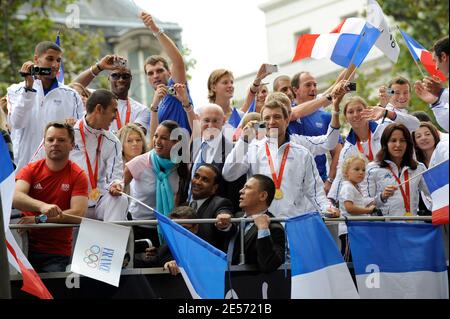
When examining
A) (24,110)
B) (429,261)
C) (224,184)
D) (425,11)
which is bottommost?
(429,261)

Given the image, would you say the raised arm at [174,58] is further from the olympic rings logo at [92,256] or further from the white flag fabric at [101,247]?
the olympic rings logo at [92,256]

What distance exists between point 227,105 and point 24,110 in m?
2.32

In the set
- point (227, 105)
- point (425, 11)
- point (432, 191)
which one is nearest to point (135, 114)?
point (227, 105)

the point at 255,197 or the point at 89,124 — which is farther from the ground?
the point at 89,124

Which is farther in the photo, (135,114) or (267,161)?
(135,114)

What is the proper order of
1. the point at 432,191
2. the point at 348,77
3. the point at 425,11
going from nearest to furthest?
the point at 432,191 < the point at 348,77 < the point at 425,11

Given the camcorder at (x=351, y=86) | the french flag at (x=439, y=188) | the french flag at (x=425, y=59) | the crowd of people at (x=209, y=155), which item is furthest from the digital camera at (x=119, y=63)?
the french flag at (x=439, y=188)

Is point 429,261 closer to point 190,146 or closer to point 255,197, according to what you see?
point 255,197

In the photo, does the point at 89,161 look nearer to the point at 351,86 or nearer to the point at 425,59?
the point at 351,86

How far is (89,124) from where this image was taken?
561 inches

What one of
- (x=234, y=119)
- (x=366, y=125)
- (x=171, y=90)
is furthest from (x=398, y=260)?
(x=171, y=90)

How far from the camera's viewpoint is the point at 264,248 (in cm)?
1301

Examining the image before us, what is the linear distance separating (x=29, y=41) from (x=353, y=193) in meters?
19.0

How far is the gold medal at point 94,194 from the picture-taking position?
1390 centimetres
